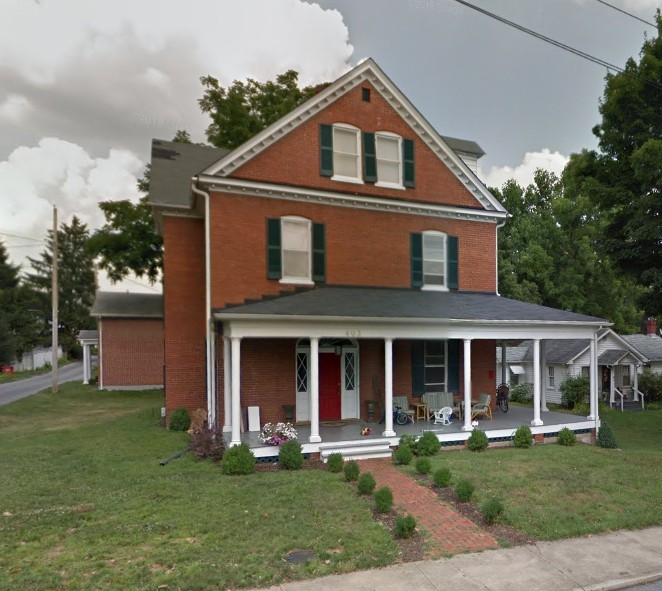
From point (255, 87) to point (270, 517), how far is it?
2523 cm

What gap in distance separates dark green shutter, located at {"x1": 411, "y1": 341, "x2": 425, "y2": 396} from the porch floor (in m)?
1.09

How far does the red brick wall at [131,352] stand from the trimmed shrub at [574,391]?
23.8 m

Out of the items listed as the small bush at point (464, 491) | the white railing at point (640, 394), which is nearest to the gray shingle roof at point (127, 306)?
the small bush at point (464, 491)

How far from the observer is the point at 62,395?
2438 centimetres

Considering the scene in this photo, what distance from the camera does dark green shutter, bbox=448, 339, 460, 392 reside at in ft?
48.4

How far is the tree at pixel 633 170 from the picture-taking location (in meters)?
15.1

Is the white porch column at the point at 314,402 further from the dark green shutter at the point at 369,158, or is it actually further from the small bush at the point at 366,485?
the dark green shutter at the point at 369,158

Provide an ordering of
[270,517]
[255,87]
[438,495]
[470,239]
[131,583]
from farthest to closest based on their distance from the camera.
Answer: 1. [255,87]
2. [470,239]
3. [438,495]
4. [270,517]
5. [131,583]

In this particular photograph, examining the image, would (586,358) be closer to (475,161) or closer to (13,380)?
(475,161)

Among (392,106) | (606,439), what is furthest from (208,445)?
(392,106)

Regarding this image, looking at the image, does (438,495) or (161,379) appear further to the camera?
(161,379)

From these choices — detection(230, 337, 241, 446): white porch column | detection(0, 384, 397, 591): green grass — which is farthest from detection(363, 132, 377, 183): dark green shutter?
detection(0, 384, 397, 591): green grass

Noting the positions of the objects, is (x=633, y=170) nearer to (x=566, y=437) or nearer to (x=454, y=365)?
(x=454, y=365)

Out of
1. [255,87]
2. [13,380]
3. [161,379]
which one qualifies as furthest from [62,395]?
[255,87]
